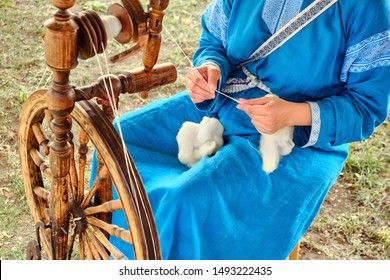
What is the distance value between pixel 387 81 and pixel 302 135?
233mm

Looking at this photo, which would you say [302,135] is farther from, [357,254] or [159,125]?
[357,254]

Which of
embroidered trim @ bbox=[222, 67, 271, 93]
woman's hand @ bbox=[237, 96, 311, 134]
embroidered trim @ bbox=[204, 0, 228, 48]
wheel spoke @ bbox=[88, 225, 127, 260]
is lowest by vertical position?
wheel spoke @ bbox=[88, 225, 127, 260]

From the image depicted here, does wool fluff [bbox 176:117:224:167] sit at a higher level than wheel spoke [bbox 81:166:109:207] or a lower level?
lower

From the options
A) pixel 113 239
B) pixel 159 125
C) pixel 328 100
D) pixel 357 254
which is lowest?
pixel 357 254

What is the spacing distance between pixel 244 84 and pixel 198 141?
0.19 meters

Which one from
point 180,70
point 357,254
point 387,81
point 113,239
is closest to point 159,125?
point 113,239

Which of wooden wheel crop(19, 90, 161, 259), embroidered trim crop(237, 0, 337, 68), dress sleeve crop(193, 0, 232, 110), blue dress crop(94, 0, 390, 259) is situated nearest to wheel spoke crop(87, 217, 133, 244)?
wooden wheel crop(19, 90, 161, 259)

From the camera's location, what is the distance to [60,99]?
1.10 meters

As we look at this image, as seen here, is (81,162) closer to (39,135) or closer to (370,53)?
(39,135)

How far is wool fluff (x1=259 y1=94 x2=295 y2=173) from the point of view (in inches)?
57.7

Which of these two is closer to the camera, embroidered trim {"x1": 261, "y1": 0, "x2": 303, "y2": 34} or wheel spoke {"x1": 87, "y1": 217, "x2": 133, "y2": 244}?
A: wheel spoke {"x1": 87, "y1": 217, "x2": 133, "y2": 244}

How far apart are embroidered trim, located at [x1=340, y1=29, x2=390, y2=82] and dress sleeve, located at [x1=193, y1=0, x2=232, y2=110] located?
12.2 inches

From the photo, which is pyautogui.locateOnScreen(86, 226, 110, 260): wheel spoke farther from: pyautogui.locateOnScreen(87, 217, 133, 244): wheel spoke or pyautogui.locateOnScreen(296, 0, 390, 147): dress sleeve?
pyautogui.locateOnScreen(296, 0, 390, 147): dress sleeve
